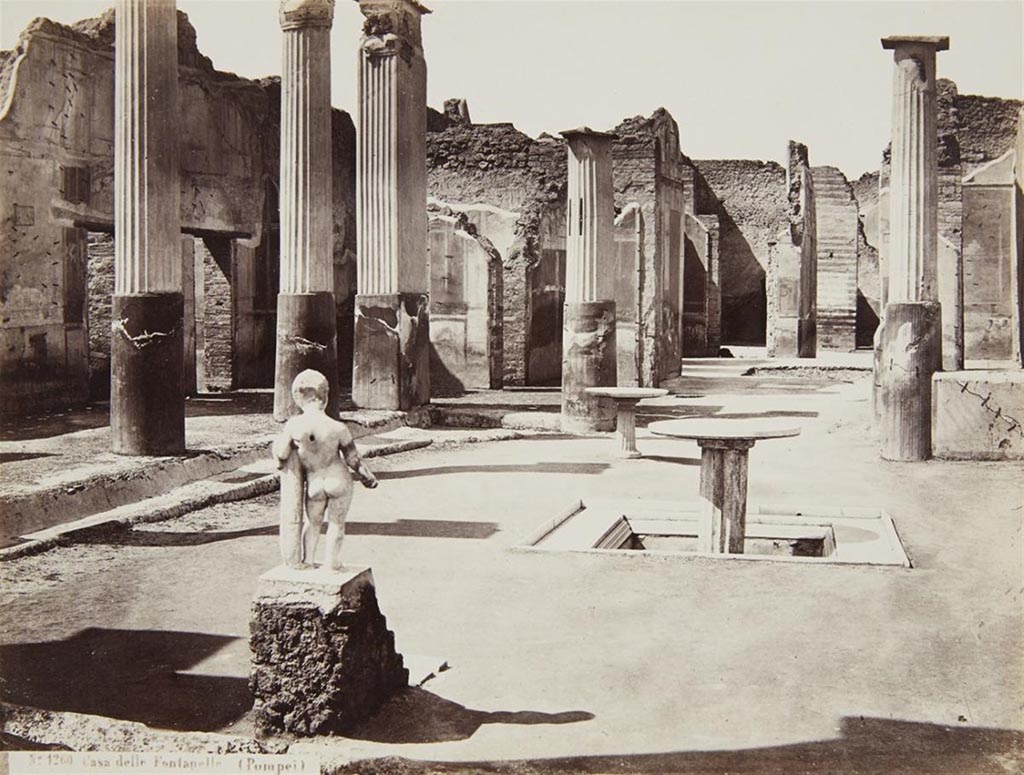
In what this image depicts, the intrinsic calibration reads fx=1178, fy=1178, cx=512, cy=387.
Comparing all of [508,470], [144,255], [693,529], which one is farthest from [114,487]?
[693,529]

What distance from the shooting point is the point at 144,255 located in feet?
30.6

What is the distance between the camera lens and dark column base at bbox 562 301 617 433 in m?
13.0

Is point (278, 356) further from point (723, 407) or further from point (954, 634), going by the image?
point (954, 634)

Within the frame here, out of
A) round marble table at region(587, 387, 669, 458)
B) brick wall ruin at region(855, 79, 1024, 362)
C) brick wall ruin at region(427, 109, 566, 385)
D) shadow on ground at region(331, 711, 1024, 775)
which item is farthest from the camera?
brick wall ruin at region(855, 79, 1024, 362)

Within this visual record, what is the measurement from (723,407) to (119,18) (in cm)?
878

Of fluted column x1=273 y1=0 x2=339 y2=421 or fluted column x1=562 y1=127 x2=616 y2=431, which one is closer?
fluted column x1=273 y1=0 x2=339 y2=421

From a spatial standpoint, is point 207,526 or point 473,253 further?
point 473,253

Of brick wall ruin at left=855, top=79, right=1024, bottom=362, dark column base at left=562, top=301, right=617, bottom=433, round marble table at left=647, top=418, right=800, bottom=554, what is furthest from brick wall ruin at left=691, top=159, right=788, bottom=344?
round marble table at left=647, top=418, right=800, bottom=554

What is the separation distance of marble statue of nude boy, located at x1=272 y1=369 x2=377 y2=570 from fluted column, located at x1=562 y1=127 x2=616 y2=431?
8610 mm

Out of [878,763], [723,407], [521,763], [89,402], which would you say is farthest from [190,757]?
[723,407]

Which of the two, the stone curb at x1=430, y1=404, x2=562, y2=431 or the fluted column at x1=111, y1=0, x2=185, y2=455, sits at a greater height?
the fluted column at x1=111, y1=0, x2=185, y2=455

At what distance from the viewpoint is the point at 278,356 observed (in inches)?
459

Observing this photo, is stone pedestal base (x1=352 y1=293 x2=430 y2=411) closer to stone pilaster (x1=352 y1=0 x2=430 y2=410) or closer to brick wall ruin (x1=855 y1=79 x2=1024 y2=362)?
stone pilaster (x1=352 y1=0 x2=430 y2=410)

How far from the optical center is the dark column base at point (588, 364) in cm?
1295
